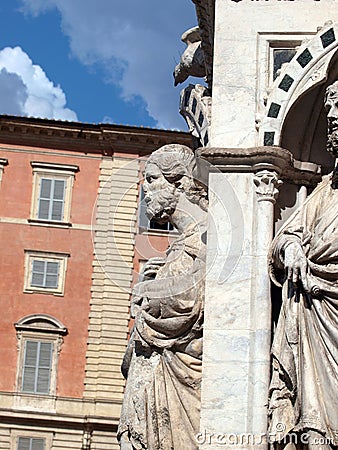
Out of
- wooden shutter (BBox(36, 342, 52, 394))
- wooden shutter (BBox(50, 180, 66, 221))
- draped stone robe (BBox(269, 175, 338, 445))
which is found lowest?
draped stone robe (BBox(269, 175, 338, 445))

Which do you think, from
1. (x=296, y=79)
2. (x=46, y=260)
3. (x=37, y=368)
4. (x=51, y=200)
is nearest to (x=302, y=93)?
(x=296, y=79)

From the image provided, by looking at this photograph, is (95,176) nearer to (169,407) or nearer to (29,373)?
(29,373)

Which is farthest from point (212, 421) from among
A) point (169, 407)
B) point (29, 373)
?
point (29, 373)

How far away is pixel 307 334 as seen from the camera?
8469 millimetres

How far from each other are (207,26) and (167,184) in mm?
1708

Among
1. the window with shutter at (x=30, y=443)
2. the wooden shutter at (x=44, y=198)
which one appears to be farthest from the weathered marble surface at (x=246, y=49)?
the wooden shutter at (x=44, y=198)

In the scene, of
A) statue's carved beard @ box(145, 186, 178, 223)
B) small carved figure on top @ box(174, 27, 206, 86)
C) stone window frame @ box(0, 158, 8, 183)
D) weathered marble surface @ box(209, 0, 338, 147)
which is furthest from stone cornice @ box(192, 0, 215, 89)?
stone window frame @ box(0, 158, 8, 183)

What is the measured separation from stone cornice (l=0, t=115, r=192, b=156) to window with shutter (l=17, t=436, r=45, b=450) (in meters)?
10.2

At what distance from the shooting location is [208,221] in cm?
941

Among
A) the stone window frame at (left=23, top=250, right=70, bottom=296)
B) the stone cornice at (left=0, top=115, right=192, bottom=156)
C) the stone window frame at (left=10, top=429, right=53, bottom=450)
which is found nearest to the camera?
the stone window frame at (left=10, top=429, right=53, bottom=450)

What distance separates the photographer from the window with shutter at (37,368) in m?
40.2

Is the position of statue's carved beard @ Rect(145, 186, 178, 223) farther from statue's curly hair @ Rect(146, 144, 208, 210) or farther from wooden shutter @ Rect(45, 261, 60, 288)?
wooden shutter @ Rect(45, 261, 60, 288)

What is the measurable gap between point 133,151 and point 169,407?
33245 mm

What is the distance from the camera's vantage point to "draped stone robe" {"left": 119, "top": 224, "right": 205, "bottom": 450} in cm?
930
